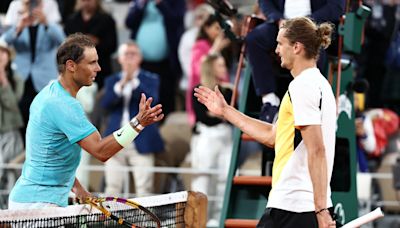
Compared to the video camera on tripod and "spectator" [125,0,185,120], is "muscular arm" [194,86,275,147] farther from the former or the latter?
"spectator" [125,0,185,120]

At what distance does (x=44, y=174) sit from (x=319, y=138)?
1.91 m

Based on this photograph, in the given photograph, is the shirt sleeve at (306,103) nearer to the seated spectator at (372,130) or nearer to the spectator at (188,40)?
the seated spectator at (372,130)

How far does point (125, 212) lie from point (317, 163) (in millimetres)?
1512

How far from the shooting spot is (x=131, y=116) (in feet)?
44.0

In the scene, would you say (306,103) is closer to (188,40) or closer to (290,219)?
(290,219)

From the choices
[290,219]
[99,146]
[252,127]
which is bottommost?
[290,219]

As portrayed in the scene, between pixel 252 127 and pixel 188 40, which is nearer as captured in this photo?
pixel 252 127

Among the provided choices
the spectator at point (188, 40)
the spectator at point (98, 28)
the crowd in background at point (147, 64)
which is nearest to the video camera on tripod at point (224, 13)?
the crowd in background at point (147, 64)

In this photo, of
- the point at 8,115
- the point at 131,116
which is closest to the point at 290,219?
the point at 131,116

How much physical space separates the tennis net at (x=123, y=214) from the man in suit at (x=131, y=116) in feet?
18.3

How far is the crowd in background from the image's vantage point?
13.4 m

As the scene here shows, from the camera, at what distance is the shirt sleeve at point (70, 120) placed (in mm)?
7234

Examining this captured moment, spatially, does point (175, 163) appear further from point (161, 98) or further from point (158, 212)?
point (158, 212)

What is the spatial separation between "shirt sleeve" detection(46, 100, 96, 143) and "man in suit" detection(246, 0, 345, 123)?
2310mm
